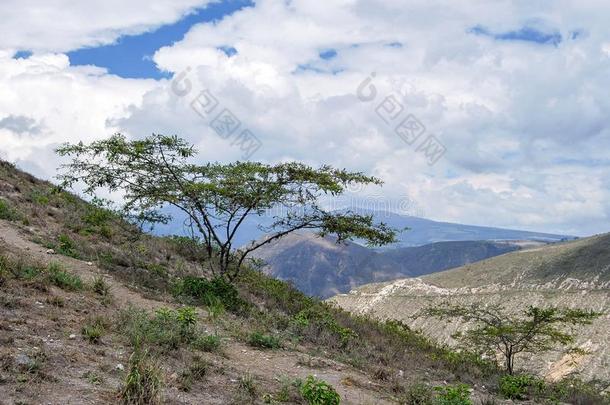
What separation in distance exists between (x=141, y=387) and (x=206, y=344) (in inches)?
147

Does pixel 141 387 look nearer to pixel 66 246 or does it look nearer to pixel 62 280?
pixel 62 280

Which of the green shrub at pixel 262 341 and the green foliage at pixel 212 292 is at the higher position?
the green foliage at pixel 212 292

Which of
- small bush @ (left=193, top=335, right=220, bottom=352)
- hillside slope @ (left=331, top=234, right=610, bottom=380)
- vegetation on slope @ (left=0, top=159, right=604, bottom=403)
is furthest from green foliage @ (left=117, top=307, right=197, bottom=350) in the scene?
hillside slope @ (left=331, top=234, right=610, bottom=380)

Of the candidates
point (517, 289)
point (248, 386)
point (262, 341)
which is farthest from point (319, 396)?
point (517, 289)

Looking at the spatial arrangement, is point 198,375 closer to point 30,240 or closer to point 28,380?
point 28,380

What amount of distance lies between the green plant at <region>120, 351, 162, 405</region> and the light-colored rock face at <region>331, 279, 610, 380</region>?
140 ft

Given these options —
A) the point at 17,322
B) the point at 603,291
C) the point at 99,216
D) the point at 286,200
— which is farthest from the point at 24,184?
the point at 603,291

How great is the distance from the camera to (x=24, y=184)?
1035 inches

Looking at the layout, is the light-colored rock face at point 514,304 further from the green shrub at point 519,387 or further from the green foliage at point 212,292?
the green foliage at point 212,292

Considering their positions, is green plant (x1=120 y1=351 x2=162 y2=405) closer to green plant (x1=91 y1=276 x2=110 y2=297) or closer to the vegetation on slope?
the vegetation on slope

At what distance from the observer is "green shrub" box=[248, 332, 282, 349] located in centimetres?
1232

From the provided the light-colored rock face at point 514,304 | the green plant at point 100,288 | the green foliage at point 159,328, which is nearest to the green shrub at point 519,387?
the green foliage at point 159,328

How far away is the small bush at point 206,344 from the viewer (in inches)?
416

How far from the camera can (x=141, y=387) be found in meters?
6.98
